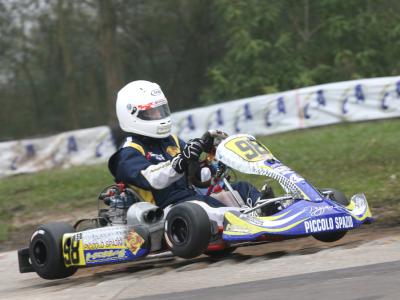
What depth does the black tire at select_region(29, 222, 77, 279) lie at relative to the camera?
23.7 feet

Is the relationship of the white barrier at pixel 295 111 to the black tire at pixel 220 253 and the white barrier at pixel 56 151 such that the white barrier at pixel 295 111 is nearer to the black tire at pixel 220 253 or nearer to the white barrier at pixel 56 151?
the white barrier at pixel 56 151

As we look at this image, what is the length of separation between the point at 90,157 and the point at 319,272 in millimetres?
12320

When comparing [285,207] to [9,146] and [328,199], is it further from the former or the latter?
[9,146]

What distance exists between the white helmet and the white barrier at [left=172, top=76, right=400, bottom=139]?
418 inches

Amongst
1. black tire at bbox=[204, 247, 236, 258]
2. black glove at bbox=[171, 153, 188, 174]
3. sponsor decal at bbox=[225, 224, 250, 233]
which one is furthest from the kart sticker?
black tire at bbox=[204, 247, 236, 258]

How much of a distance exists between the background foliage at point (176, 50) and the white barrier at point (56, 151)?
5265mm

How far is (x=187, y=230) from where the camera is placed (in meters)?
6.52

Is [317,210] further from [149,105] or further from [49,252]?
[49,252]

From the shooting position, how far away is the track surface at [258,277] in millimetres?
5000

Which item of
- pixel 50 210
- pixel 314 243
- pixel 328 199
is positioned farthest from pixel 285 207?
pixel 50 210

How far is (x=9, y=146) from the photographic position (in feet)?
56.0

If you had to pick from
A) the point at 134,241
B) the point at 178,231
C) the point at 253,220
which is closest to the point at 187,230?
the point at 178,231

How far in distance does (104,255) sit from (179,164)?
0.95m

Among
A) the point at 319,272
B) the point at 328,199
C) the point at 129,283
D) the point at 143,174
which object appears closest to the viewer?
the point at 319,272
